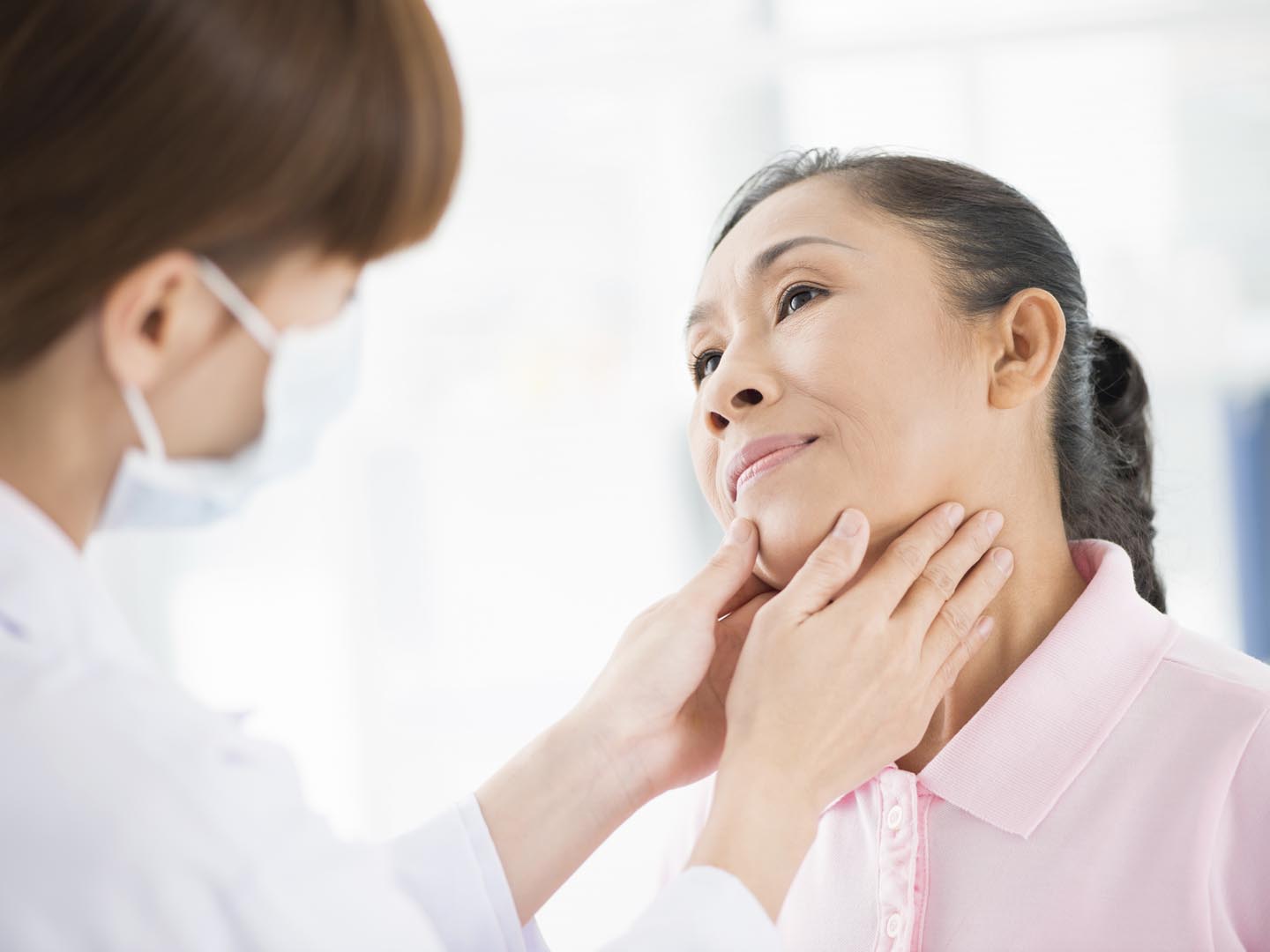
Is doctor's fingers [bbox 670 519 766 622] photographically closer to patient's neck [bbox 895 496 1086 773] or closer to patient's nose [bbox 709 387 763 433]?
patient's nose [bbox 709 387 763 433]

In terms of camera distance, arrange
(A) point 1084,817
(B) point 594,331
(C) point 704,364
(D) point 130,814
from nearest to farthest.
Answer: (D) point 130,814
(A) point 1084,817
(C) point 704,364
(B) point 594,331

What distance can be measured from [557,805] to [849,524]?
0.41 metres

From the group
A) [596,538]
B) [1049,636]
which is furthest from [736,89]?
[1049,636]

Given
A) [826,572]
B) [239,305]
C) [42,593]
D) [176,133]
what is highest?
[176,133]

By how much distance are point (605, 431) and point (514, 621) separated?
601 millimetres

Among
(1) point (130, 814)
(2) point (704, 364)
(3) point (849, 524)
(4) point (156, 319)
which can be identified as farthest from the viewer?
(2) point (704, 364)

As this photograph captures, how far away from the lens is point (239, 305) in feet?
2.87

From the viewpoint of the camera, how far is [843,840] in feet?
4.10

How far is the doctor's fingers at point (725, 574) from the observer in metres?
1.22

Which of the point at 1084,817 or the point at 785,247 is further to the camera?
the point at 785,247

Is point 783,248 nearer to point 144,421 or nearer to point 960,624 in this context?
point 960,624

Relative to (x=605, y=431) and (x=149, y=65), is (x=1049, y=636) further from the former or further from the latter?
(x=605, y=431)

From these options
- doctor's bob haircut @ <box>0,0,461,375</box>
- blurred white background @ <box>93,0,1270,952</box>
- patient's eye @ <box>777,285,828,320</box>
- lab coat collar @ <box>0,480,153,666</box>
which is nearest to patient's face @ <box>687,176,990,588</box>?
patient's eye @ <box>777,285,828,320</box>

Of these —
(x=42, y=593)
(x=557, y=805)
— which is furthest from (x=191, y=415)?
(x=557, y=805)
